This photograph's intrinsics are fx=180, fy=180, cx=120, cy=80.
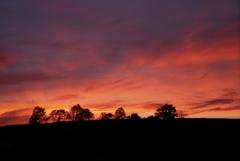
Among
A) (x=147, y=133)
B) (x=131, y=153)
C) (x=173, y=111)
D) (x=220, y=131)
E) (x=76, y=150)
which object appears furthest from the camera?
(x=173, y=111)

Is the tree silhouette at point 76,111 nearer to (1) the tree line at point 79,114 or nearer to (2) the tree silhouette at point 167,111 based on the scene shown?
(1) the tree line at point 79,114

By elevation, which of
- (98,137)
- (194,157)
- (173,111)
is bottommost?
(194,157)

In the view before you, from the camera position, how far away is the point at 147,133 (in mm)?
37125

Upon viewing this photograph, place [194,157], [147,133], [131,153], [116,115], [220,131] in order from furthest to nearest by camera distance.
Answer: [116,115]
[147,133]
[220,131]
[131,153]
[194,157]

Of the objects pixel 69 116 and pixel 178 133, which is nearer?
pixel 178 133

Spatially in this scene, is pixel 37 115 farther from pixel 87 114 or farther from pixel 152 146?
pixel 152 146

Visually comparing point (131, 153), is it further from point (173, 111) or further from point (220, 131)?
point (173, 111)

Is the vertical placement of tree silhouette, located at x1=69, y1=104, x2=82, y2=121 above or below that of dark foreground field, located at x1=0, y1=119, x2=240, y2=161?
Result: above

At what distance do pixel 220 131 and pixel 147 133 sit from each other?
13.9 metres

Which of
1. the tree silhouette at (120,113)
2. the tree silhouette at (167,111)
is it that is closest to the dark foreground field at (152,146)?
the tree silhouette at (167,111)

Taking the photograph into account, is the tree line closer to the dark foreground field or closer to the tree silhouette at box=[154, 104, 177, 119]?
the tree silhouette at box=[154, 104, 177, 119]

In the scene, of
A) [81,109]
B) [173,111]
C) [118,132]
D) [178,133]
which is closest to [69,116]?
[81,109]

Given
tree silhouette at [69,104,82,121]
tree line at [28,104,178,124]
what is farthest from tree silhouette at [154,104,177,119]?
tree silhouette at [69,104,82,121]

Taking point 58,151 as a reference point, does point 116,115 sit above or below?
above
